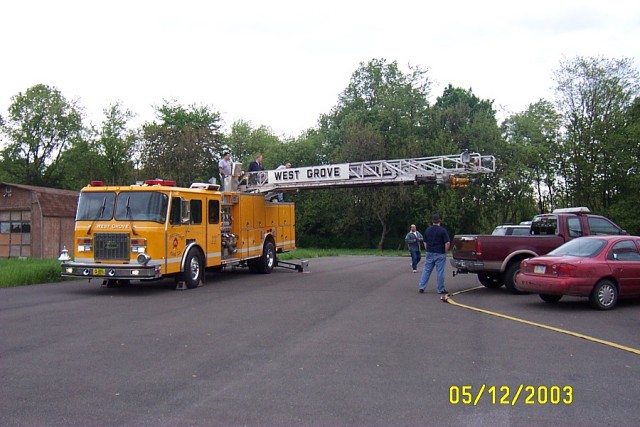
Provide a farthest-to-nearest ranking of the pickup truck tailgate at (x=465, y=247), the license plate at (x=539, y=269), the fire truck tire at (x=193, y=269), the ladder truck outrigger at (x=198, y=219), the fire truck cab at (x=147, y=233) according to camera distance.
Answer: the fire truck tire at (x=193, y=269)
the pickup truck tailgate at (x=465, y=247)
the ladder truck outrigger at (x=198, y=219)
the fire truck cab at (x=147, y=233)
the license plate at (x=539, y=269)

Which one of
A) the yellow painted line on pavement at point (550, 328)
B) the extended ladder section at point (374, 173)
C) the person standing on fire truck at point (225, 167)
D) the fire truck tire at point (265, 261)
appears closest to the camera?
the yellow painted line on pavement at point (550, 328)

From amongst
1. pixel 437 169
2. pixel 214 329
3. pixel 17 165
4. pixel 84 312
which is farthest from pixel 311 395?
pixel 17 165

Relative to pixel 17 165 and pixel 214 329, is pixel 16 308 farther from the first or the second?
pixel 17 165

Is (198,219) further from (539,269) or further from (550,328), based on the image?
(550,328)

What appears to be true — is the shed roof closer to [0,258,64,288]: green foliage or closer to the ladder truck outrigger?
[0,258,64,288]: green foliage

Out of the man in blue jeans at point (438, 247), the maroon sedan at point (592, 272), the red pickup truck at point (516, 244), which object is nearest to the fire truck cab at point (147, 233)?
the man in blue jeans at point (438, 247)

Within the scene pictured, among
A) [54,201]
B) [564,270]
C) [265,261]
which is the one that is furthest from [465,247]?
[54,201]

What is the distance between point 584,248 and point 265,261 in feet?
38.1

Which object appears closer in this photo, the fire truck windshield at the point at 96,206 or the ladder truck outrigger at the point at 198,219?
the ladder truck outrigger at the point at 198,219

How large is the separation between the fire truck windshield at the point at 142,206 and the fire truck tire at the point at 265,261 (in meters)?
6.18

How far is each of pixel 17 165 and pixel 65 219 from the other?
104ft

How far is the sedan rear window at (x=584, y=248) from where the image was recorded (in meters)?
12.0

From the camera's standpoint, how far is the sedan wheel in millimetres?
11594
